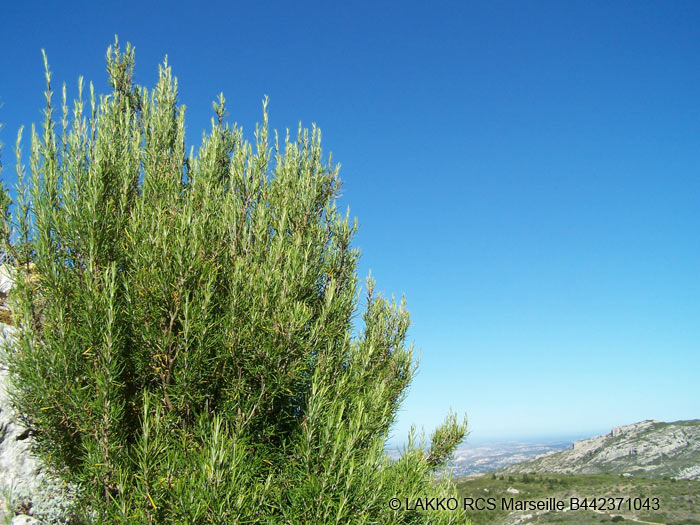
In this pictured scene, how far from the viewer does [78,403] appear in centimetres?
574

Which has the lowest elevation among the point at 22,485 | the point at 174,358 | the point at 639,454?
the point at 639,454

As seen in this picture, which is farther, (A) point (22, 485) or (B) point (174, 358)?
(A) point (22, 485)

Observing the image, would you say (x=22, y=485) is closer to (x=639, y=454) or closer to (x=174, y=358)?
(x=174, y=358)

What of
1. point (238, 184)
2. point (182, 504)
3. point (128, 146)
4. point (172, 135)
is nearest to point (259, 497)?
point (182, 504)

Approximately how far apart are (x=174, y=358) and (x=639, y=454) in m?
147

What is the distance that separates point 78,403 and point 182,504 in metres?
2.04

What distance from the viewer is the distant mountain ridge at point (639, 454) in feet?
327

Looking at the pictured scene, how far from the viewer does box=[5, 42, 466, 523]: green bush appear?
18.8 ft

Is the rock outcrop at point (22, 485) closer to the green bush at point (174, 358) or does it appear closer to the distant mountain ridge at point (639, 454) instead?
the green bush at point (174, 358)

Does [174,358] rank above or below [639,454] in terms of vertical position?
above

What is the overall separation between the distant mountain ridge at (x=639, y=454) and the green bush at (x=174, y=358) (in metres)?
119

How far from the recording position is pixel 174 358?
620 cm

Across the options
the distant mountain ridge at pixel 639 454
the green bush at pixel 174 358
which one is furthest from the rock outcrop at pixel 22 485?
the distant mountain ridge at pixel 639 454

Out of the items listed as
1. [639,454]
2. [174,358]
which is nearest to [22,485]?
[174,358]
